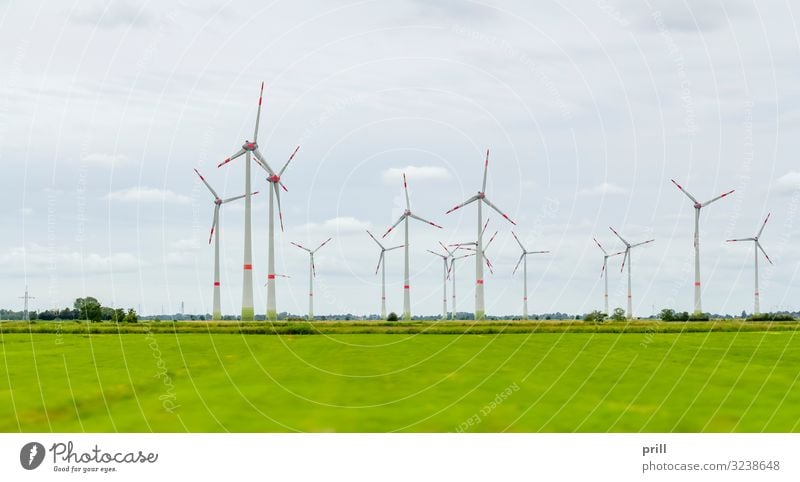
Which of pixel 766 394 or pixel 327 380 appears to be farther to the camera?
pixel 327 380

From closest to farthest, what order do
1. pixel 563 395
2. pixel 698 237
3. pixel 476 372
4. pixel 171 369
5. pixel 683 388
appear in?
pixel 563 395, pixel 683 388, pixel 476 372, pixel 171 369, pixel 698 237

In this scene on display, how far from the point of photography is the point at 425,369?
5025 centimetres

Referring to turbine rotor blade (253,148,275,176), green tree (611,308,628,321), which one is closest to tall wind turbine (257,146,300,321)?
turbine rotor blade (253,148,275,176)

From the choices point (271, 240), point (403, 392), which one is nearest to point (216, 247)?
point (271, 240)

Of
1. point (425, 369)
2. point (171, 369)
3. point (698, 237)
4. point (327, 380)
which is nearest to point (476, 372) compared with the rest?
point (425, 369)
